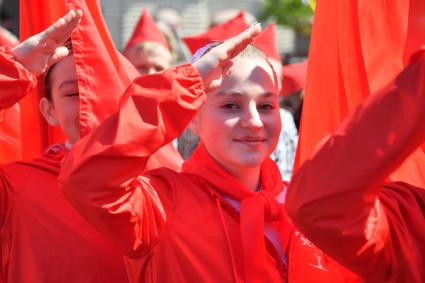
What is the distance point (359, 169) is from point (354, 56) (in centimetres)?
72

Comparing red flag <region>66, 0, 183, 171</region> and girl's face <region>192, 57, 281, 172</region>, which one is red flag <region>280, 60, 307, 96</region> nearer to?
red flag <region>66, 0, 183, 171</region>

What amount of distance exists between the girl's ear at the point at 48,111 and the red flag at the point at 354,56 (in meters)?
0.93

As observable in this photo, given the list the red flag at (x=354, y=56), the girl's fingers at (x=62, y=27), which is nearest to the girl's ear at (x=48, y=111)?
the girl's fingers at (x=62, y=27)

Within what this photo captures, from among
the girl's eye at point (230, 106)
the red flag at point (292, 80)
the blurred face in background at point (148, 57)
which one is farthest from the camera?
the red flag at point (292, 80)

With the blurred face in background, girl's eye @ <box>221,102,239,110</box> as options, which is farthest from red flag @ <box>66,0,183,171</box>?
the blurred face in background

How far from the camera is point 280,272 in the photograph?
2332 millimetres

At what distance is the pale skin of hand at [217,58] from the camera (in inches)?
86.2

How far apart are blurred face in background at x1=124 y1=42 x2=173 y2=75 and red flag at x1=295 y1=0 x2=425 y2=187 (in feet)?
8.58

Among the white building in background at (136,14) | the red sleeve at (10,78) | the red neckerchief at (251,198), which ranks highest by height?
the red sleeve at (10,78)

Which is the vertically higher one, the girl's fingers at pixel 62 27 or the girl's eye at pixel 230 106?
the girl's fingers at pixel 62 27

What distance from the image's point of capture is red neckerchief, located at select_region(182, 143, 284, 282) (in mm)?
2266

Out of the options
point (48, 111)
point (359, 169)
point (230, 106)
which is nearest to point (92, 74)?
point (48, 111)

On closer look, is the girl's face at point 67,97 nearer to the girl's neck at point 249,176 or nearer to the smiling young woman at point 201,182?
the smiling young woman at point 201,182

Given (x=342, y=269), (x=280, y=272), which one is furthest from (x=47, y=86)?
(x=342, y=269)
